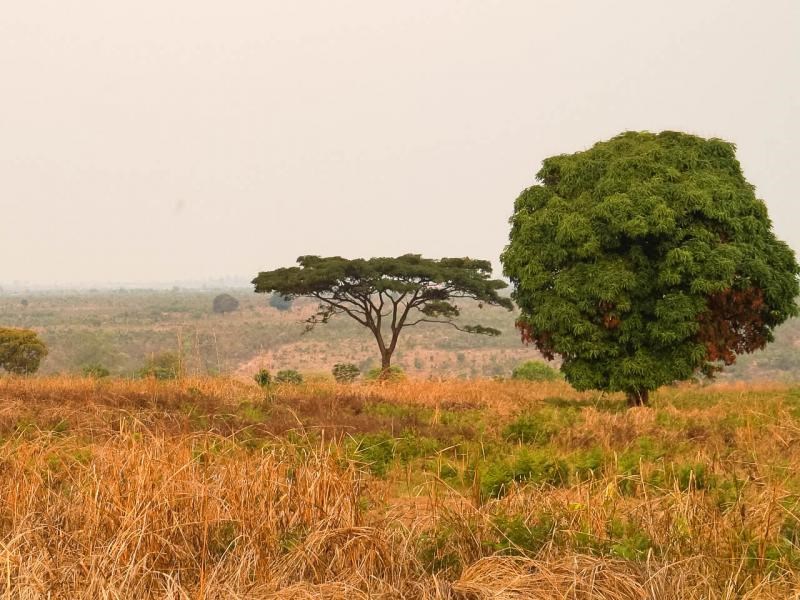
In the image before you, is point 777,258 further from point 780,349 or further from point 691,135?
point 780,349

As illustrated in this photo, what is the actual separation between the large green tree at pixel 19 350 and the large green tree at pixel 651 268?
3686cm

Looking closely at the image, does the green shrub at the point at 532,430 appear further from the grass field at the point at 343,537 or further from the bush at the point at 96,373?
the bush at the point at 96,373

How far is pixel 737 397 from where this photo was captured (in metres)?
24.3

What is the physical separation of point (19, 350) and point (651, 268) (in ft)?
133

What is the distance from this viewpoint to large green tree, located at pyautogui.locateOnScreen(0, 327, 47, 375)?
47.3 m

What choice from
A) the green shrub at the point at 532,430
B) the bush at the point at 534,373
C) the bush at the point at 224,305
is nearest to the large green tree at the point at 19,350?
the bush at the point at 534,373

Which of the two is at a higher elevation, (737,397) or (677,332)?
(677,332)

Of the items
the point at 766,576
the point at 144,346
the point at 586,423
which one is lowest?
the point at 144,346

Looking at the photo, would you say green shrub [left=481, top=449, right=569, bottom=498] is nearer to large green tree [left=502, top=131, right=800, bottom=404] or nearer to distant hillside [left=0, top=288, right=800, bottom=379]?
large green tree [left=502, top=131, right=800, bottom=404]

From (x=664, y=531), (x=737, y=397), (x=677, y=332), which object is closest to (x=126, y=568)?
(x=664, y=531)

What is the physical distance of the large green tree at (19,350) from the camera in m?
47.3

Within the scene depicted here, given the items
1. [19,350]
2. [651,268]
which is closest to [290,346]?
[19,350]

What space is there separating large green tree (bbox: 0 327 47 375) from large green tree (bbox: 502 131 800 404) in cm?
3686

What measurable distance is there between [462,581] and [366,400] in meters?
14.7
